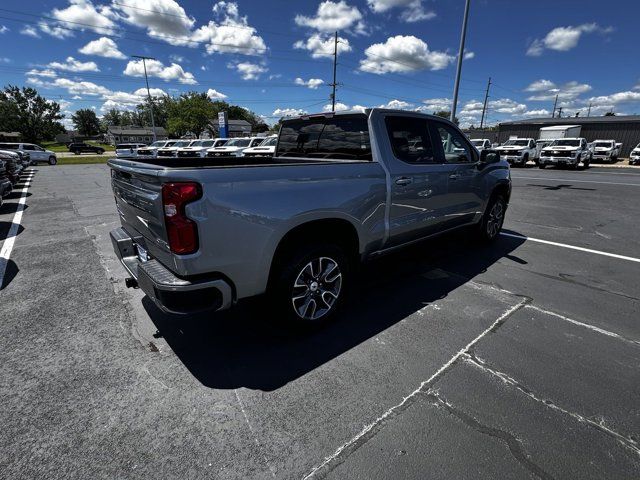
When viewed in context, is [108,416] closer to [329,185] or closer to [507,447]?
[329,185]

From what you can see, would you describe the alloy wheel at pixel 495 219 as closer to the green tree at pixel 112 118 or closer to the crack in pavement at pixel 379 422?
the crack in pavement at pixel 379 422

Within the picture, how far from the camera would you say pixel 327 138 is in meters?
3.98

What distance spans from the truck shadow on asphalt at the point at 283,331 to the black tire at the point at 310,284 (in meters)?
0.15

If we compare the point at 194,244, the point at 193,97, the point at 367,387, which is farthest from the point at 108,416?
the point at 193,97

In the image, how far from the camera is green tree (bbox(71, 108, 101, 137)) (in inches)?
5094

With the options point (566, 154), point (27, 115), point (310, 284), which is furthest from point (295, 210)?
point (27, 115)

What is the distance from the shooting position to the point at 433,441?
Result: 204 cm

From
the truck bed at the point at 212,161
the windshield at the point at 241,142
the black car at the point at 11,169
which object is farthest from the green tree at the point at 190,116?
the truck bed at the point at 212,161

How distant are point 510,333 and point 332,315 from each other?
5.42 feet

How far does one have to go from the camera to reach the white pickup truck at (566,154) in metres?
22.2

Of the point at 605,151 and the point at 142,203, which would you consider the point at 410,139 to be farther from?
the point at 605,151

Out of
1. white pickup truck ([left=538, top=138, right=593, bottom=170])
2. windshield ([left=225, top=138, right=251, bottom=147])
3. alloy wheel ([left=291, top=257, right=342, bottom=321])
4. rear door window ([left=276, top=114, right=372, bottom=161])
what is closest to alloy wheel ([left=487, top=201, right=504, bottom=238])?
rear door window ([left=276, top=114, right=372, bottom=161])

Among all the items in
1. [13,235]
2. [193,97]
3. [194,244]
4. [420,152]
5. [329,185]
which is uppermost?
[193,97]

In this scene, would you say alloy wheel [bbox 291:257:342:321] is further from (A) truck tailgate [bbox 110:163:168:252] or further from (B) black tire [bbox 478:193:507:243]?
(B) black tire [bbox 478:193:507:243]
